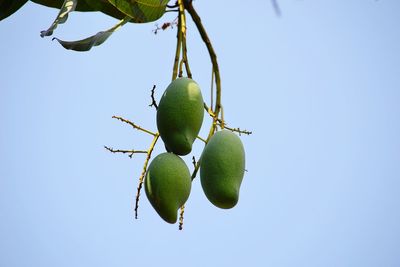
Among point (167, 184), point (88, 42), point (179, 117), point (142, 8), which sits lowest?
point (167, 184)

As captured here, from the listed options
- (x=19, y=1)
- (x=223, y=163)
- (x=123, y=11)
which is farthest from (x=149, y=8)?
(x=223, y=163)

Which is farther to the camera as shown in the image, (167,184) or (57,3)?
(57,3)

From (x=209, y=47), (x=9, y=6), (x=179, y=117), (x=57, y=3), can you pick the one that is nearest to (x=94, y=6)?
(x=57, y=3)

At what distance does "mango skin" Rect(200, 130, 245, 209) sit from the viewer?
1.04 meters

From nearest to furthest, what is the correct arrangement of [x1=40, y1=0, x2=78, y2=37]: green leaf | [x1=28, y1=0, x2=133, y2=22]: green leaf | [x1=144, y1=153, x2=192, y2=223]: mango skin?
[x1=144, y1=153, x2=192, y2=223]: mango skin → [x1=40, y1=0, x2=78, y2=37]: green leaf → [x1=28, y1=0, x2=133, y2=22]: green leaf

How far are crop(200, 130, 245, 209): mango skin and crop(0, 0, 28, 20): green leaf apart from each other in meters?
0.64

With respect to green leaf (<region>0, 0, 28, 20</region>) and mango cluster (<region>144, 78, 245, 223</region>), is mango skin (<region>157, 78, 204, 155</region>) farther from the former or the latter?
green leaf (<region>0, 0, 28, 20</region>)

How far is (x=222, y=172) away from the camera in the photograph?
3.41 ft

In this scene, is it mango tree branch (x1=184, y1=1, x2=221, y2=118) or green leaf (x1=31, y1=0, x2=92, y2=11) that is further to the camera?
green leaf (x1=31, y1=0, x2=92, y2=11)

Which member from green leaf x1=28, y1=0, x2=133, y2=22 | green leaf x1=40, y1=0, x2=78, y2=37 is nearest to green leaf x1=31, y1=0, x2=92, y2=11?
green leaf x1=28, y1=0, x2=133, y2=22

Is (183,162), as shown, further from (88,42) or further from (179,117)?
(88,42)

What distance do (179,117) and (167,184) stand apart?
13cm

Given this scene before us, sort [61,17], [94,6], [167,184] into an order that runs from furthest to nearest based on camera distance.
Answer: [94,6], [61,17], [167,184]

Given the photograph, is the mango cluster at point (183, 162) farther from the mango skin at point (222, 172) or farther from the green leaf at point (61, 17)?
the green leaf at point (61, 17)
